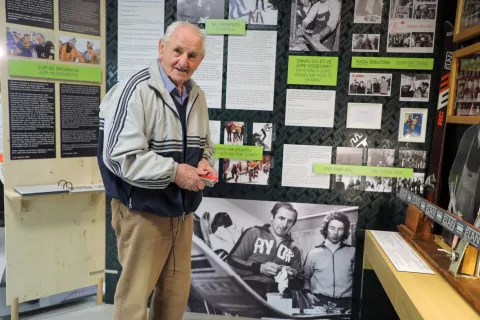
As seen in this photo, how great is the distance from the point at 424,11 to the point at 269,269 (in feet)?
5.98

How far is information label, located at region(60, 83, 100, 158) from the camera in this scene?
232cm

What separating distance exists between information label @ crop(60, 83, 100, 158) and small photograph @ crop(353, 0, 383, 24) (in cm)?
168

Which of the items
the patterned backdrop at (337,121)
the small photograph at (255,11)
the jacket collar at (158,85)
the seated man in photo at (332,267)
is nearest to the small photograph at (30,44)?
the patterned backdrop at (337,121)

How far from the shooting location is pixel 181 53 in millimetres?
1701

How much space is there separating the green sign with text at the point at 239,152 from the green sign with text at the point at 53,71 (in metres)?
0.90

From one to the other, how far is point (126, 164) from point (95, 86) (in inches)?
44.9

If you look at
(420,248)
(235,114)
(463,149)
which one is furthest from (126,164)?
(463,149)

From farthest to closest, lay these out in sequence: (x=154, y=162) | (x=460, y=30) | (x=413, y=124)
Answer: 1. (x=413, y=124)
2. (x=460, y=30)
3. (x=154, y=162)

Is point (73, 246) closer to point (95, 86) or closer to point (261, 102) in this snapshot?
point (95, 86)

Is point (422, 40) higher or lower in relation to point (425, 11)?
lower

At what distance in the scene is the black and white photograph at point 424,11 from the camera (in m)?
2.19

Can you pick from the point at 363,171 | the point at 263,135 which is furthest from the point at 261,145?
the point at 363,171

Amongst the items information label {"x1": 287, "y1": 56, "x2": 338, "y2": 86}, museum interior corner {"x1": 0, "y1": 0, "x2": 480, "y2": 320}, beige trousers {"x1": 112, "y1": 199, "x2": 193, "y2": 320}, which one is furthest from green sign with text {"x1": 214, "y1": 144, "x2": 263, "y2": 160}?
beige trousers {"x1": 112, "y1": 199, "x2": 193, "y2": 320}

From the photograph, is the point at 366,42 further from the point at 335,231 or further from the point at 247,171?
the point at 335,231
